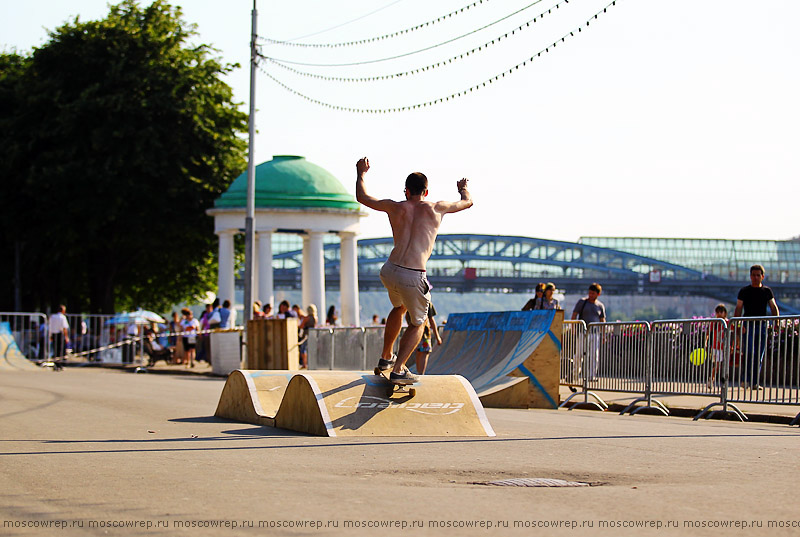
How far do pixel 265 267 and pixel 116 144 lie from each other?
7746 millimetres

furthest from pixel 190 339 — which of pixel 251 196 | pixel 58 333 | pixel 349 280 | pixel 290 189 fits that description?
pixel 349 280

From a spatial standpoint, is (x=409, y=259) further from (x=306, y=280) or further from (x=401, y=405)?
(x=306, y=280)

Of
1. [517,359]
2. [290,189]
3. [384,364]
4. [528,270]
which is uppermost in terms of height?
[528,270]

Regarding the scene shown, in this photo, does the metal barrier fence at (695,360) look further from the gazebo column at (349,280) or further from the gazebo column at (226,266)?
the gazebo column at (349,280)

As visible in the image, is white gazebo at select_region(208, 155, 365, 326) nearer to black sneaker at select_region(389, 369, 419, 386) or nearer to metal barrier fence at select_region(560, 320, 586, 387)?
metal barrier fence at select_region(560, 320, 586, 387)

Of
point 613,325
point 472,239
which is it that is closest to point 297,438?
point 613,325

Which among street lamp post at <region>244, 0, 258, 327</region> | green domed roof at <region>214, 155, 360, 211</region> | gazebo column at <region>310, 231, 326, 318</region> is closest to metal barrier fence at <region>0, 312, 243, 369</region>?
street lamp post at <region>244, 0, 258, 327</region>

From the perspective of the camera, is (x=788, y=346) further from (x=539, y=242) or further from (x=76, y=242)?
(x=539, y=242)

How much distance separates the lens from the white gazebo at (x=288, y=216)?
40469 mm

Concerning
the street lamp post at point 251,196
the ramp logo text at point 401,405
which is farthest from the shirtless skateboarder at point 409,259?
the street lamp post at point 251,196

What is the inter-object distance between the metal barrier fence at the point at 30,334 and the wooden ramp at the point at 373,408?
24.9 meters

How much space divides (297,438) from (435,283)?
14024cm

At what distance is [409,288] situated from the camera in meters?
10.3

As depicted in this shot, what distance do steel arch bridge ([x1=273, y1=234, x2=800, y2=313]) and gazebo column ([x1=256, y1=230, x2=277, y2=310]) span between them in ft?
298
